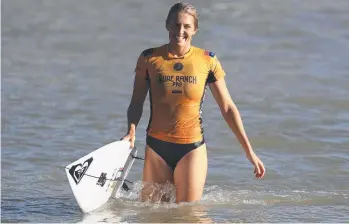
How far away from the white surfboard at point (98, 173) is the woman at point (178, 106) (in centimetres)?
27

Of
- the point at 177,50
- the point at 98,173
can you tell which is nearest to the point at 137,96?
the point at 177,50

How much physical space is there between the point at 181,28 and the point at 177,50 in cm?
23

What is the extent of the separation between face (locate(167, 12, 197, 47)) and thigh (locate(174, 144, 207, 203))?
0.88 meters

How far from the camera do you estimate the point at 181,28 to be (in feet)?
21.0

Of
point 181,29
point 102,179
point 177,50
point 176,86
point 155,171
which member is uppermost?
point 181,29

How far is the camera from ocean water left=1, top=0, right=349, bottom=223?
25.8 ft

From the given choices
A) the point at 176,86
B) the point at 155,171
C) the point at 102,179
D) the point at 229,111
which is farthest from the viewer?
the point at 102,179

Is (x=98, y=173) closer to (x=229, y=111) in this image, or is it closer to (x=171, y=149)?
(x=171, y=149)

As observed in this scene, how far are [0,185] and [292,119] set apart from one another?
14.3 feet

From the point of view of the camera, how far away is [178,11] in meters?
6.39

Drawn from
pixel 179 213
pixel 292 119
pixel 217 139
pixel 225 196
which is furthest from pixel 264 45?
pixel 179 213

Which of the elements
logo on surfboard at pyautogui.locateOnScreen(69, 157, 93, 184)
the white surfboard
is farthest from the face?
logo on surfboard at pyautogui.locateOnScreen(69, 157, 93, 184)

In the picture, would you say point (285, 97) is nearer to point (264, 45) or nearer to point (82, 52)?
point (264, 45)

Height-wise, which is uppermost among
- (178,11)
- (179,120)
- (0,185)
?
(178,11)
